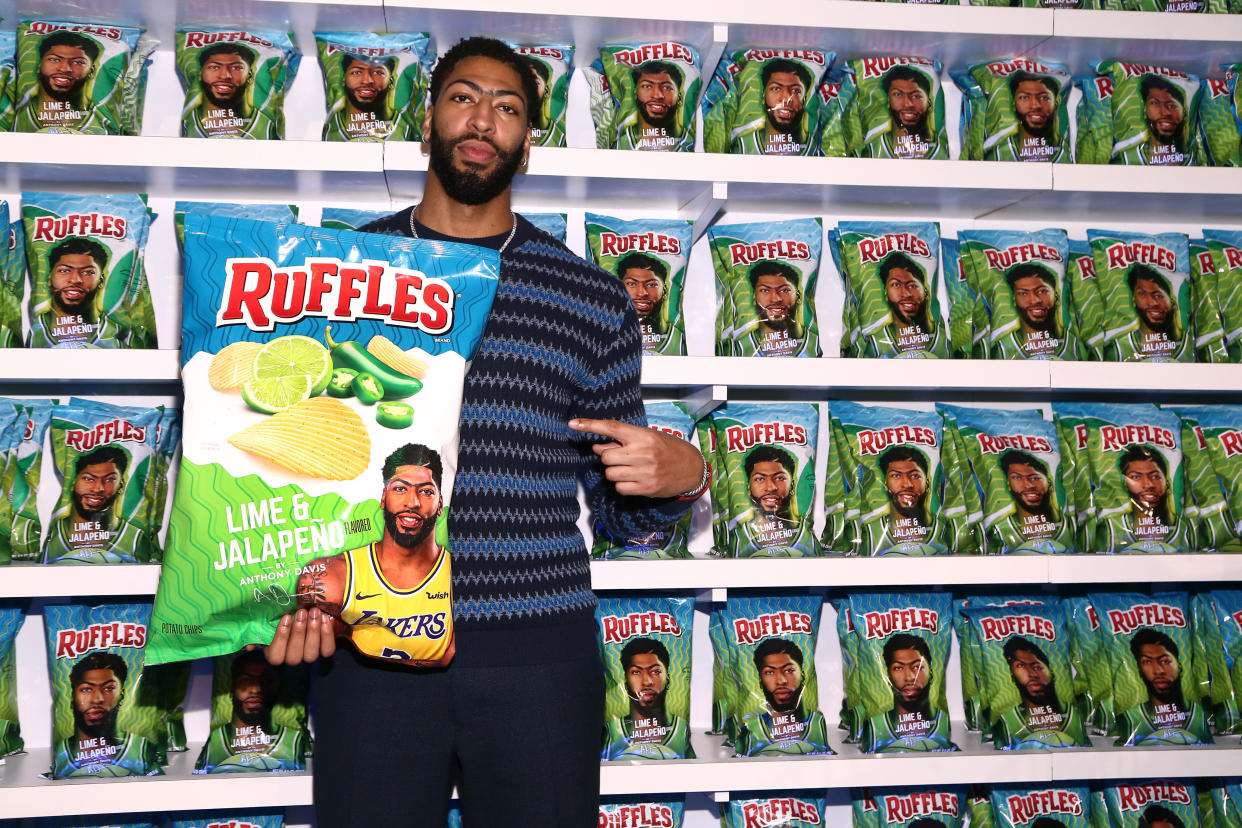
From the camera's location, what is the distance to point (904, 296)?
6.23ft

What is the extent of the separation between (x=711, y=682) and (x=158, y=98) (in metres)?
1.69

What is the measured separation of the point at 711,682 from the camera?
6.57 feet

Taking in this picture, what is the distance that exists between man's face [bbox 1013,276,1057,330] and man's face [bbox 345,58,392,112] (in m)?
1.35

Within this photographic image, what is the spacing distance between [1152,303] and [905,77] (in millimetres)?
713

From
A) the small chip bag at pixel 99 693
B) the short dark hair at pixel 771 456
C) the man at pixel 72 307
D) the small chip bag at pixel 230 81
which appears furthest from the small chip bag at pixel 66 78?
the short dark hair at pixel 771 456

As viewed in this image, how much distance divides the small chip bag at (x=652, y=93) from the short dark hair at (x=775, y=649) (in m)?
1.00

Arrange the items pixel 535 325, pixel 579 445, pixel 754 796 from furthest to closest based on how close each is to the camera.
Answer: pixel 754 796 < pixel 579 445 < pixel 535 325

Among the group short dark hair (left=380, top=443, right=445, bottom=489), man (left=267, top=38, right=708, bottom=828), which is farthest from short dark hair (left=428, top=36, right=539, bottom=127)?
short dark hair (left=380, top=443, right=445, bottom=489)

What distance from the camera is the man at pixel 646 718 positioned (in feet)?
5.78

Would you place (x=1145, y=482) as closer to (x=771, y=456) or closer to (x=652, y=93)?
(x=771, y=456)

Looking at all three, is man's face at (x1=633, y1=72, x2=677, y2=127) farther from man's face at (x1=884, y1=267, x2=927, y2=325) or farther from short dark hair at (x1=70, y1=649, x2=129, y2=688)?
short dark hair at (x1=70, y1=649, x2=129, y2=688)

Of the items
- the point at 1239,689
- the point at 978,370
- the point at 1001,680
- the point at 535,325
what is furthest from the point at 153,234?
the point at 1239,689

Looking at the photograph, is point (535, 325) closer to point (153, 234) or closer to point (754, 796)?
point (153, 234)

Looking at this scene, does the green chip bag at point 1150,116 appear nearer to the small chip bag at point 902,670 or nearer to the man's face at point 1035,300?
the man's face at point 1035,300
